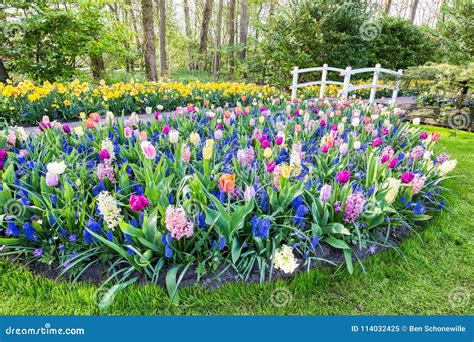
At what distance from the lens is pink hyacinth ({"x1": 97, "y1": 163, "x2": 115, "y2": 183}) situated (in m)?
2.28

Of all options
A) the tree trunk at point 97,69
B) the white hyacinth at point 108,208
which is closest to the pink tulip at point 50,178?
the white hyacinth at point 108,208

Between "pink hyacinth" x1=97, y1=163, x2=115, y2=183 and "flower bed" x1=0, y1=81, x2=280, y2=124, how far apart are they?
6.03 feet

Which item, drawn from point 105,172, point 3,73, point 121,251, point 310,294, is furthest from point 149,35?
point 310,294

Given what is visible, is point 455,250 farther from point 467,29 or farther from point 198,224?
point 467,29

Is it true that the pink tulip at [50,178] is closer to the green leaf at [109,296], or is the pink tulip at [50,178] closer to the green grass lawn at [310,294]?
the green grass lawn at [310,294]

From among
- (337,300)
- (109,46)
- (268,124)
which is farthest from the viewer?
(109,46)

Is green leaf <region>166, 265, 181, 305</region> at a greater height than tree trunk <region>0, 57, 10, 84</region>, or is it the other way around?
tree trunk <region>0, 57, 10, 84</region>

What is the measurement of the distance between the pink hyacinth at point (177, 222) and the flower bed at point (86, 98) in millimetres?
2642

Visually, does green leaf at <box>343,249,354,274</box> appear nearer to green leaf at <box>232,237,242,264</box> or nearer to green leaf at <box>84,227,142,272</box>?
green leaf at <box>232,237,242,264</box>

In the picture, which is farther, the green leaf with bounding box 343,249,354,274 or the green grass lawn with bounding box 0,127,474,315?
the green leaf with bounding box 343,249,354,274

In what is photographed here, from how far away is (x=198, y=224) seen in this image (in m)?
1.92

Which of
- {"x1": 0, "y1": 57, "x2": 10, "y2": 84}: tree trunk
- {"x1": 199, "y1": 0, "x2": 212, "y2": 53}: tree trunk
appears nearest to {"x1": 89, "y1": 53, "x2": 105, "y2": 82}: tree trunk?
{"x1": 0, "y1": 57, "x2": 10, "y2": 84}: tree trunk

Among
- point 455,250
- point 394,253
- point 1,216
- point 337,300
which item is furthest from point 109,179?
point 455,250

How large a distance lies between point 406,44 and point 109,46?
1207cm
